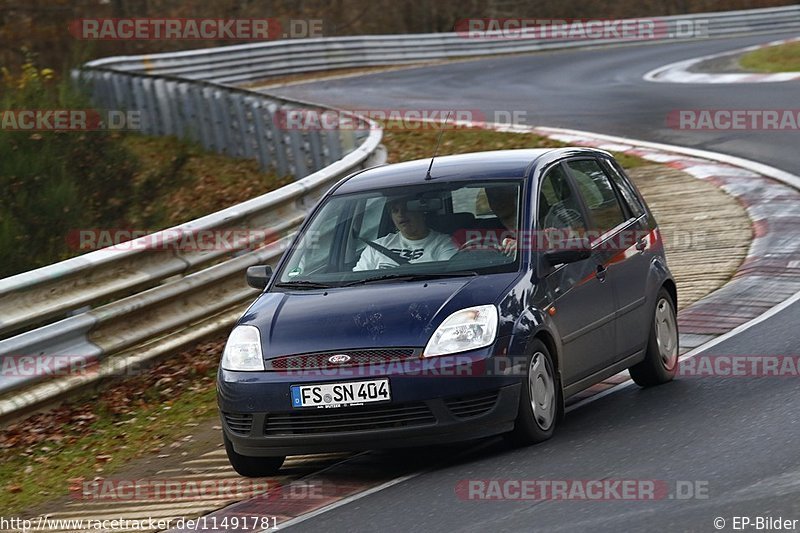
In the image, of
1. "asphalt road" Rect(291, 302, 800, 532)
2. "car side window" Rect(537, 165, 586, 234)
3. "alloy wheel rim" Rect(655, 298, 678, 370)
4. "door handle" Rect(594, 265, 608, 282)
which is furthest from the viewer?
"alloy wheel rim" Rect(655, 298, 678, 370)

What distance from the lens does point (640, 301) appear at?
8891 millimetres

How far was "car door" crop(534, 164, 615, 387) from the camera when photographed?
26.0 ft

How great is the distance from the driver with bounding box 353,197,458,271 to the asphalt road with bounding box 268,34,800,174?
31.8 feet

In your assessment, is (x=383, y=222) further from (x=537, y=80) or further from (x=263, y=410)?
(x=537, y=80)

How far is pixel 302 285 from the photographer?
26.3 feet

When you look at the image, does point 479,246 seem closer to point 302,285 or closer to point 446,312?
point 446,312

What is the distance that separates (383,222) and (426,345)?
1.33m

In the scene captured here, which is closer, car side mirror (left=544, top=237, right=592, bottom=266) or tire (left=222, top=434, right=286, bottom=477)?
tire (left=222, top=434, right=286, bottom=477)

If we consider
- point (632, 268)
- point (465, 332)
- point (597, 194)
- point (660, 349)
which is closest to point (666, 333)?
point (660, 349)

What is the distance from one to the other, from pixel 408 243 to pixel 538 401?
1208 millimetres

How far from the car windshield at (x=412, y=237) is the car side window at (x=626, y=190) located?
126 centimetres

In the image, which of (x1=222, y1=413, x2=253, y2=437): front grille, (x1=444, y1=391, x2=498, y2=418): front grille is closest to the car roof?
(x1=444, y1=391, x2=498, y2=418): front grille

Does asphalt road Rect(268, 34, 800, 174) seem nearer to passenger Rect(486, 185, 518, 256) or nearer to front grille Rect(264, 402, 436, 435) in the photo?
passenger Rect(486, 185, 518, 256)

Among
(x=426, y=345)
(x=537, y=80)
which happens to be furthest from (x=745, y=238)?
(x=537, y=80)
